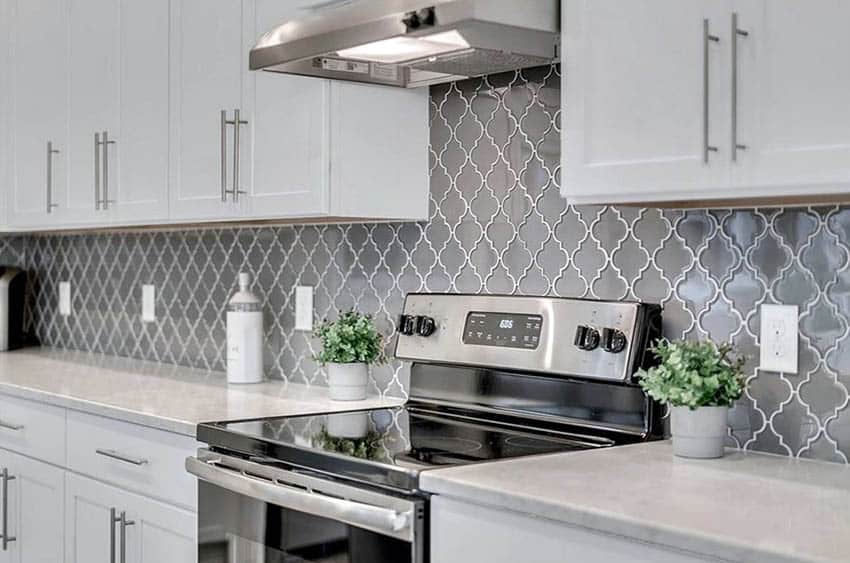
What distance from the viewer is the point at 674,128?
6.15 ft

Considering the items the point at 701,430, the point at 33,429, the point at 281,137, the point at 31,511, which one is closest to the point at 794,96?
the point at 701,430

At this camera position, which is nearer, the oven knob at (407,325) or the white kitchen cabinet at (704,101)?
the white kitchen cabinet at (704,101)

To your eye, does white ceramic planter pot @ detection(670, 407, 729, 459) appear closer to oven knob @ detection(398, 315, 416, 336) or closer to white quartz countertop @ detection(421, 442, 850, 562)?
white quartz countertop @ detection(421, 442, 850, 562)

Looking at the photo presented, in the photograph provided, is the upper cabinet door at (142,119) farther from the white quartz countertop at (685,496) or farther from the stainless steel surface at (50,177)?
the white quartz countertop at (685,496)

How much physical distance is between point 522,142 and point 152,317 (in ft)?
5.98

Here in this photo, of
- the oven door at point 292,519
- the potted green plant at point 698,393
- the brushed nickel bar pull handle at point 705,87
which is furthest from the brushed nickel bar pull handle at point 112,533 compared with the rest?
the brushed nickel bar pull handle at point 705,87

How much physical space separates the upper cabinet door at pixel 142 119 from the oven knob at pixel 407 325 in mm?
855

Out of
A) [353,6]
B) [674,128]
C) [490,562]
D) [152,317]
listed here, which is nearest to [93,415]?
[152,317]

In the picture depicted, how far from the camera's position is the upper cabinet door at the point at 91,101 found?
342 cm

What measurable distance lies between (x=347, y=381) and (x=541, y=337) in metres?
0.65

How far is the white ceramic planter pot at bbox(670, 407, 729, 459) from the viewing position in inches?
77.9

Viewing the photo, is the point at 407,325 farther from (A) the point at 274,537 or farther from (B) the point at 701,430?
(B) the point at 701,430

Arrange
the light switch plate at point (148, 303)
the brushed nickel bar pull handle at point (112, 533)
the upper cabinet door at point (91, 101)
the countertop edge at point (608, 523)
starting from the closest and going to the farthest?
the countertop edge at point (608, 523) → the brushed nickel bar pull handle at point (112, 533) → the upper cabinet door at point (91, 101) → the light switch plate at point (148, 303)

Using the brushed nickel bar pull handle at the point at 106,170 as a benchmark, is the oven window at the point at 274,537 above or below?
below
